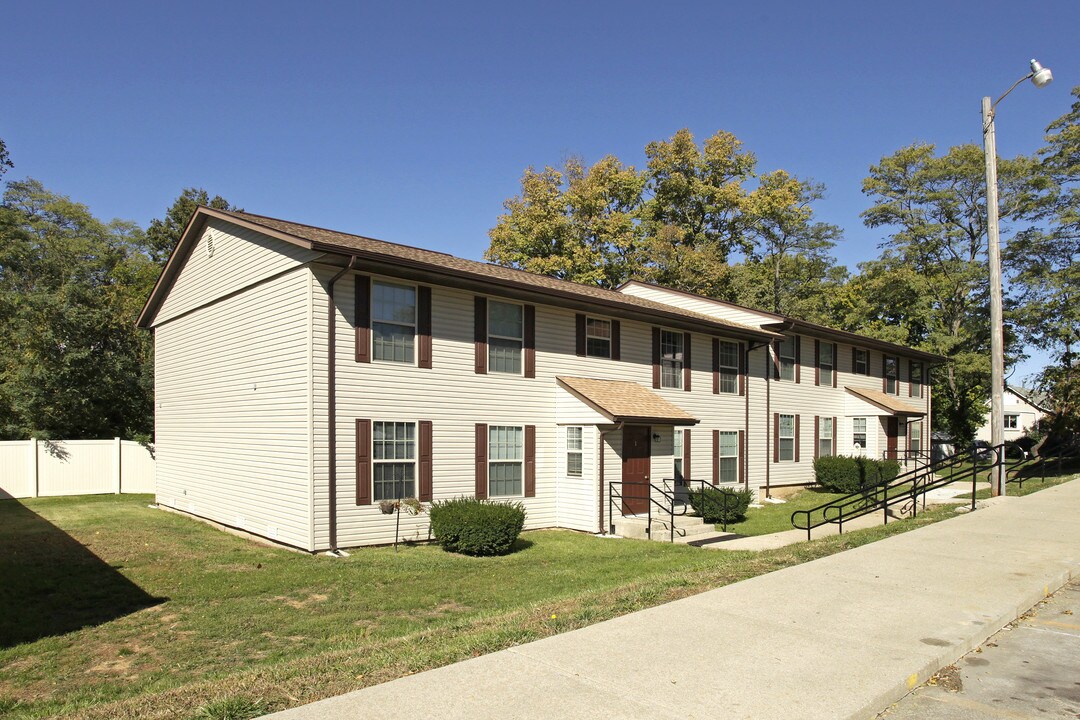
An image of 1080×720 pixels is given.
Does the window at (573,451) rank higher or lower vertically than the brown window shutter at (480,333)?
lower

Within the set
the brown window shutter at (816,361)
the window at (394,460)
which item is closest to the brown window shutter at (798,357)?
the brown window shutter at (816,361)

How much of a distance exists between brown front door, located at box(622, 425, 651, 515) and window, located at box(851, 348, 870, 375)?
551 inches

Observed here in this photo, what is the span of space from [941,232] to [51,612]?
3987cm

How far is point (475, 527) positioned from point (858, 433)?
61.6ft

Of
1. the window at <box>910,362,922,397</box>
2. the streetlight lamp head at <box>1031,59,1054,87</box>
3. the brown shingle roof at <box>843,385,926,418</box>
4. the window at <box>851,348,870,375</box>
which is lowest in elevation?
the brown shingle roof at <box>843,385,926,418</box>

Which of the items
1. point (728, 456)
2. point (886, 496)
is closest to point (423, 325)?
point (886, 496)

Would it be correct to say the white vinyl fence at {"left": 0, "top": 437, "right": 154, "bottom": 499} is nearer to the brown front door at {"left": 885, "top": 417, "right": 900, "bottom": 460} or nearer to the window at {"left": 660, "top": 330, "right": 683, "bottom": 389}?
the window at {"left": 660, "top": 330, "right": 683, "bottom": 389}

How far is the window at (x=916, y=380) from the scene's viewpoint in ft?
103

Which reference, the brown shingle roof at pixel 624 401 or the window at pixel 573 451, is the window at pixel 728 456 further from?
the window at pixel 573 451

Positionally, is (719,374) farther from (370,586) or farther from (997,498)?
(370,586)

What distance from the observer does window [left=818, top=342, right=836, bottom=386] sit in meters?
26.0

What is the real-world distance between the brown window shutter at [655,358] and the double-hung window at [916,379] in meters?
17.0

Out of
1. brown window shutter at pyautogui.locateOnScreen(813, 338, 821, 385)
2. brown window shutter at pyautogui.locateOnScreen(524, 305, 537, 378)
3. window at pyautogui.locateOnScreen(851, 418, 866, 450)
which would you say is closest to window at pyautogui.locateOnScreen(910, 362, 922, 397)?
window at pyautogui.locateOnScreen(851, 418, 866, 450)

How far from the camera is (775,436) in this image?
77.5 ft
